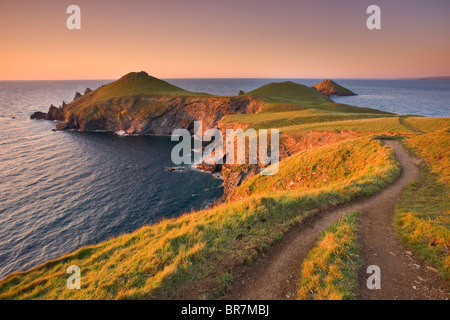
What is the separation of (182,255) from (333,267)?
7.89 meters

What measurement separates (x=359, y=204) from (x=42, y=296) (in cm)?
2264

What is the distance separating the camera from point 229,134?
64.1 m

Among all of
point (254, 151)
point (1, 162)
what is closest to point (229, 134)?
point (254, 151)

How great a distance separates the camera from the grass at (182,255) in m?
10.3

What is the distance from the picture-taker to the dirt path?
941 cm

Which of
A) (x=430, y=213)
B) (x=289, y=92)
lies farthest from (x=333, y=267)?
(x=289, y=92)

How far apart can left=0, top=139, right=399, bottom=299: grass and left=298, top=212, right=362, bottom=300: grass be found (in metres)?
2.55

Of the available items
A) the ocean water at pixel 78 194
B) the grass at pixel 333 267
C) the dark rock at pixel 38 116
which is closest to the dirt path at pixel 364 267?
the grass at pixel 333 267

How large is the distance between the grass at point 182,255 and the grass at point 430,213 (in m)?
2.99

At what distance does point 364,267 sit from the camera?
10.6 metres

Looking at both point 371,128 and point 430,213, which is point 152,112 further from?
point 430,213

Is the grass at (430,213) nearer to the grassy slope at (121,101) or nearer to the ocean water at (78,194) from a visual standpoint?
the ocean water at (78,194)

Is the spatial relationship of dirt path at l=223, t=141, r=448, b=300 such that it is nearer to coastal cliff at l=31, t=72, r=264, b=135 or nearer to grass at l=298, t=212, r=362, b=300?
grass at l=298, t=212, r=362, b=300
